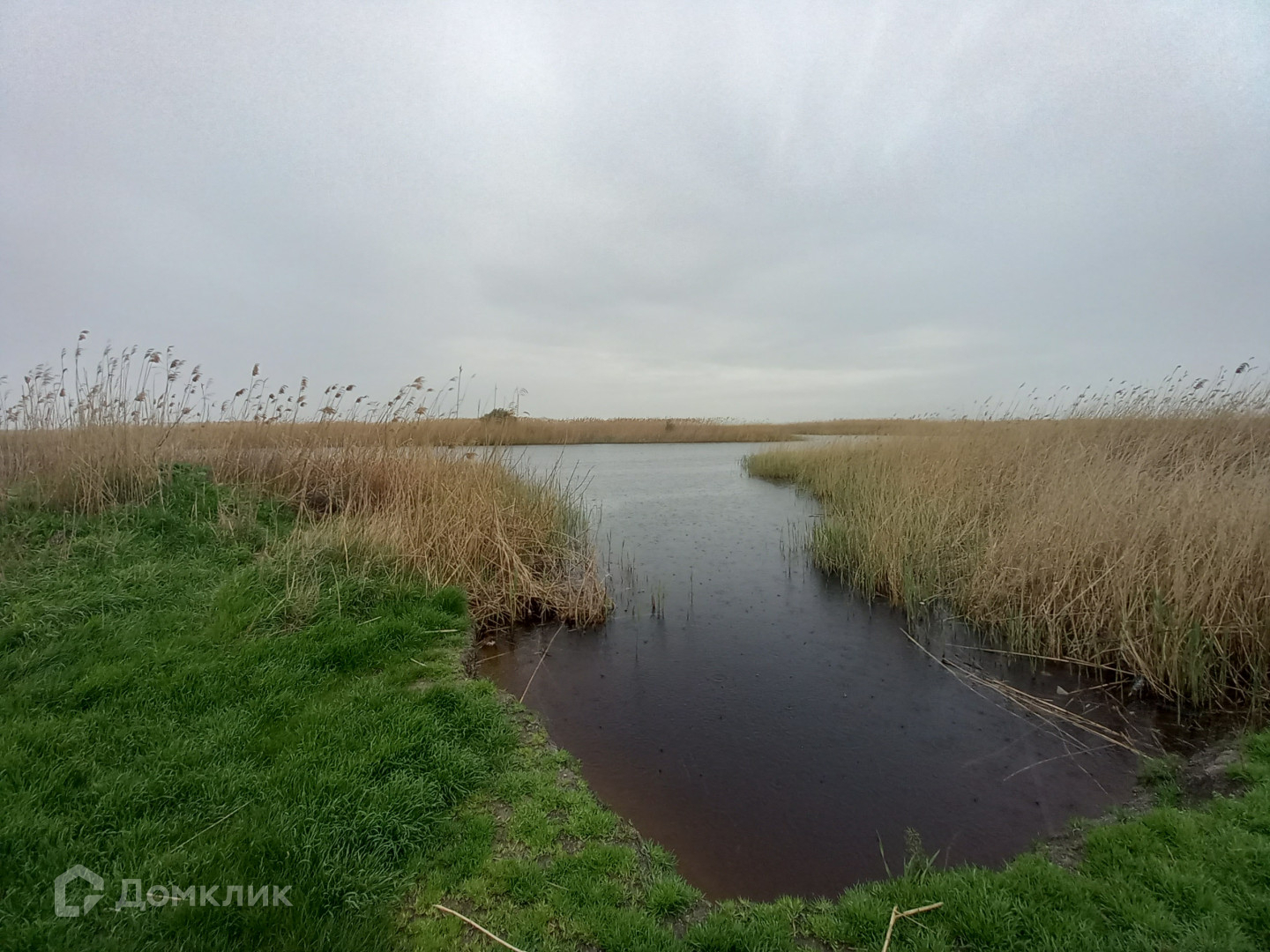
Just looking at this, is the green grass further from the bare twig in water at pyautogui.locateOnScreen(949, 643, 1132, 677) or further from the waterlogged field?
the bare twig in water at pyautogui.locateOnScreen(949, 643, 1132, 677)

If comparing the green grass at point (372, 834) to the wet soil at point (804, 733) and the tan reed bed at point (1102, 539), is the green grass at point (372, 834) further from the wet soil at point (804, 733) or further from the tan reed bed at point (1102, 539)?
the tan reed bed at point (1102, 539)

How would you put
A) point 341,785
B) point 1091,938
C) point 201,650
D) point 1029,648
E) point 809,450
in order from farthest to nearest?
1. point 809,450
2. point 1029,648
3. point 201,650
4. point 341,785
5. point 1091,938

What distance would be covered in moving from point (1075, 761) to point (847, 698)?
157cm

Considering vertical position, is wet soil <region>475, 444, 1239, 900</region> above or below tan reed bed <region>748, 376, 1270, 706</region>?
below

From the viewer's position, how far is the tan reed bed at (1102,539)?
426cm

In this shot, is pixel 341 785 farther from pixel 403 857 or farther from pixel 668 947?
pixel 668 947

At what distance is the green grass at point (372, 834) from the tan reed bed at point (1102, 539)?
145cm

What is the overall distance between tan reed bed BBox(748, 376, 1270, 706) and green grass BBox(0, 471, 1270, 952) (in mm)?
1455

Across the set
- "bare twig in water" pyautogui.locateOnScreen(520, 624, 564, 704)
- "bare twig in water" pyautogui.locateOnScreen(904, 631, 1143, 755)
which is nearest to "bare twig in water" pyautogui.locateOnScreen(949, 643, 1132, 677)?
"bare twig in water" pyautogui.locateOnScreen(904, 631, 1143, 755)

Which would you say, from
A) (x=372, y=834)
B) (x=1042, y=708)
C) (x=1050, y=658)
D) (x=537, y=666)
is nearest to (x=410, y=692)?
(x=372, y=834)

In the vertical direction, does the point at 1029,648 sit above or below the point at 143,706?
below

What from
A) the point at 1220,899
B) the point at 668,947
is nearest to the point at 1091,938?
the point at 1220,899

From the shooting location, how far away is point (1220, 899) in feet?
6.91

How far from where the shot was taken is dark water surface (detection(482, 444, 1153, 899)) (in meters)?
3.04
